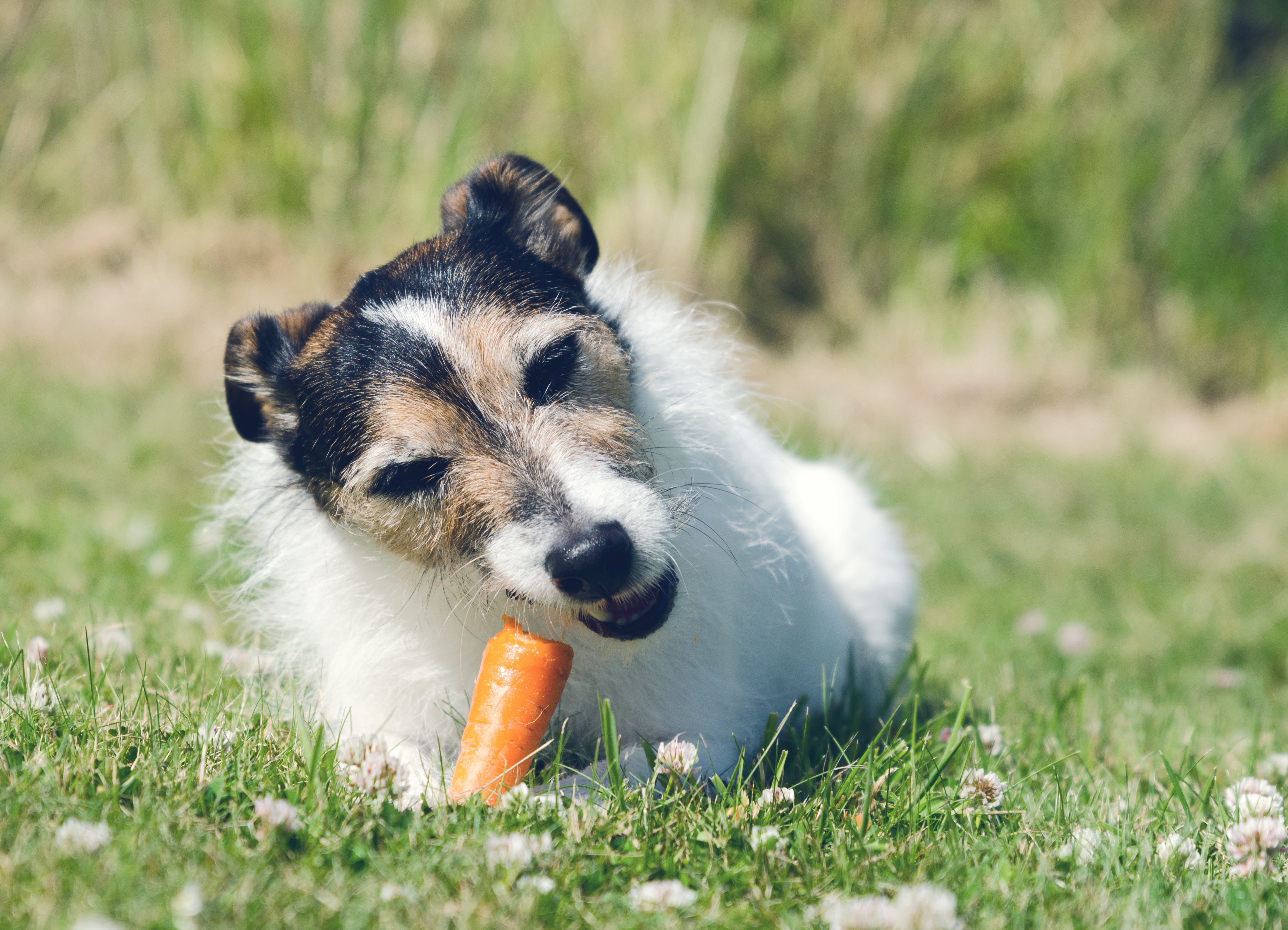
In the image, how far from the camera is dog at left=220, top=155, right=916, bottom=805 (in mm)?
2465

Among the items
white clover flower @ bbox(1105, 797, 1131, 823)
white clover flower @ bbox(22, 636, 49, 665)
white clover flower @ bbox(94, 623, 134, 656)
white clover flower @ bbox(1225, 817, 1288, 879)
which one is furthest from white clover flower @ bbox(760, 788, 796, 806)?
white clover flower @ bbox(94, 623, 134, 656)

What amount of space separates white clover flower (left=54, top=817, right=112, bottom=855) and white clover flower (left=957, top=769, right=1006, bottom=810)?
5.83 ft

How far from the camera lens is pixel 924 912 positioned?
178cm

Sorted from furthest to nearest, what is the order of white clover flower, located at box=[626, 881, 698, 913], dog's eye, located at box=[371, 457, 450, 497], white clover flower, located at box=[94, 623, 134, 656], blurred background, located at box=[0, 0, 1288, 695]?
blurred background, located at box=[0, 0, 1288, 695] < white clover flower, located at box=[94, 623, 134, 656] < dog's eye, located at box=[371, 457, 450, 497] < white clover flower, located at box=[626, 881, 698, 913]

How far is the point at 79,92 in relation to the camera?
32.6 feet

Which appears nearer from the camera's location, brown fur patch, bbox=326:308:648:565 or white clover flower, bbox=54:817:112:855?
white clover flower, bbox=54:817:112:855

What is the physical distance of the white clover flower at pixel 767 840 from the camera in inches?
82.7

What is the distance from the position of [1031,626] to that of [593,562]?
3.39m

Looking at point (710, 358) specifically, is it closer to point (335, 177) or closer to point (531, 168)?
point (531, 168)

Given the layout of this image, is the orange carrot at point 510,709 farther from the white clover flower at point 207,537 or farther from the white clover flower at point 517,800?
the white clover flower at point 207,537

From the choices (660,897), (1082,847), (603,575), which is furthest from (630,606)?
(1082,847)

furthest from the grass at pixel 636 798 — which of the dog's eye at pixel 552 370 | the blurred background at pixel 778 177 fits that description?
the blurred background at pixel 778 177

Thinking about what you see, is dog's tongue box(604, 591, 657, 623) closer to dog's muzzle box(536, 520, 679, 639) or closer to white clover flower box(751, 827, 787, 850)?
dog's muzzle box(536, 520, 679, 639)

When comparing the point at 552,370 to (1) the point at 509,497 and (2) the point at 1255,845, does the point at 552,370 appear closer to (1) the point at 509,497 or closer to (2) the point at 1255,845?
(1) the point at 509,497
